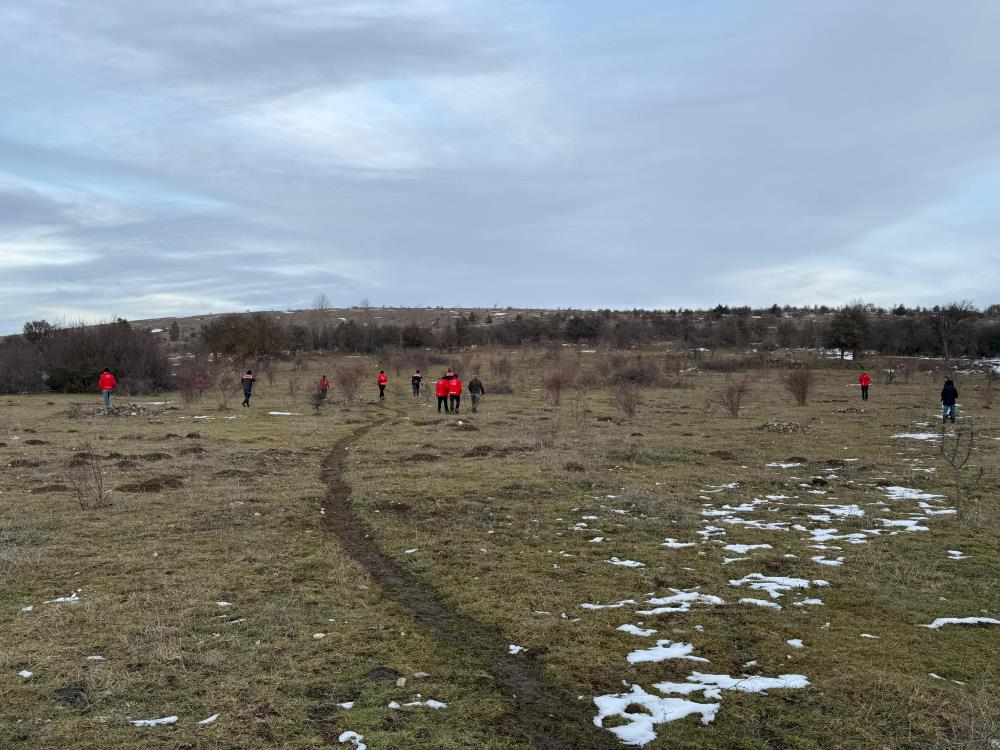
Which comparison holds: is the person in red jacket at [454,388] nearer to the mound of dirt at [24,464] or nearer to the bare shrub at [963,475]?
the mound of dirt at [24,464]

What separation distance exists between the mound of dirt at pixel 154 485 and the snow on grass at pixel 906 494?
12.4 m

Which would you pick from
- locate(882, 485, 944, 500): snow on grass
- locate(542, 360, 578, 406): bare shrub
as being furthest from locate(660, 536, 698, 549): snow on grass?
locate(542, 360, 578, 406): bare shrub

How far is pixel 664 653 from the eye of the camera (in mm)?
5691

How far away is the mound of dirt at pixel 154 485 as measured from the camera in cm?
1223

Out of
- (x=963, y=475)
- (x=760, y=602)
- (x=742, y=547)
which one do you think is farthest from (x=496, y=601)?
(x=963, y=475)

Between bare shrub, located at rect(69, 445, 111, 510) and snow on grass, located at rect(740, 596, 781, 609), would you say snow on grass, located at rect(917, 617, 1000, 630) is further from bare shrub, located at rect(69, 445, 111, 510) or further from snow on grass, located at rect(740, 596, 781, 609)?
bare shrub, located at rect(69, 445, 111, 510)

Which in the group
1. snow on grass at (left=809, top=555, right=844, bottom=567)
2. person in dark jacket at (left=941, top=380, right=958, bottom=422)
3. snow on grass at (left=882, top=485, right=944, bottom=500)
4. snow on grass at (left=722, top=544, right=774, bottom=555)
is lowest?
snow on grass at (left=722, top=544, right=774, bottom=555)

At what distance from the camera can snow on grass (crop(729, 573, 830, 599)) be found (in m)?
7.24

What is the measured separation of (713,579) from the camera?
7602 millimetres

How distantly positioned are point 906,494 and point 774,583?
20.5 feet

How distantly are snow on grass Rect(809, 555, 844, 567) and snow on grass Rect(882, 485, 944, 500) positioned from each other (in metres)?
4.41

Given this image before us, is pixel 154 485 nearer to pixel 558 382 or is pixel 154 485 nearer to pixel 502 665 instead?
pixel 502 665

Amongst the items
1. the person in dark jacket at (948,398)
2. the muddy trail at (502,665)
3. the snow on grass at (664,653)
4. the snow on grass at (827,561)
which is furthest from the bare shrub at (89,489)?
the person in dark jacket at (948,398)

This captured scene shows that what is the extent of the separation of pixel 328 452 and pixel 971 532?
44.1ft
